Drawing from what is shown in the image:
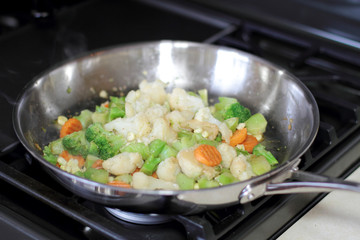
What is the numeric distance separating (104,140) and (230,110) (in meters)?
0.32

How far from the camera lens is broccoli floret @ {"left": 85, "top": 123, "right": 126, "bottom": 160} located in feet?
3.37

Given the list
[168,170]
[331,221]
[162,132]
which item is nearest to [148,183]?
[168,170]

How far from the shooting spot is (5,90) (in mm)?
1306

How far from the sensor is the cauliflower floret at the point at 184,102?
1.18 m

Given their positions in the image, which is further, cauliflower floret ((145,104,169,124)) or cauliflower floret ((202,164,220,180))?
cauliflower floret ((145,104,169,124))

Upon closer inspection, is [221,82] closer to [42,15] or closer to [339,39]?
[339,39]

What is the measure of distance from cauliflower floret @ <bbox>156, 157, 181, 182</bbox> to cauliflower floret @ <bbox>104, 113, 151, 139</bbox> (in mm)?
124

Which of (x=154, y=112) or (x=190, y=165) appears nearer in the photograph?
(x=190, y=165)

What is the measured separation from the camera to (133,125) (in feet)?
3.49

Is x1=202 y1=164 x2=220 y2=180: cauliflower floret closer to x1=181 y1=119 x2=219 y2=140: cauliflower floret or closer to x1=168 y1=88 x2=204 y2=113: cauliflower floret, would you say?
x1=181 y1=119 x2=219 y2=140: cauliflower floret

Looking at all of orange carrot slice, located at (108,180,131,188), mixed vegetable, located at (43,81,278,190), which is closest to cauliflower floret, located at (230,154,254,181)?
mixed vegetable, located at (43,81,278,190)

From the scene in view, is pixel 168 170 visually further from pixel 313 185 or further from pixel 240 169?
pixel 313 185

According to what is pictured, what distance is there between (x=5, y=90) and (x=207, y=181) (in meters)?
0.69

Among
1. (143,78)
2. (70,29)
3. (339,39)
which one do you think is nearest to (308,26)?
(339,39)
